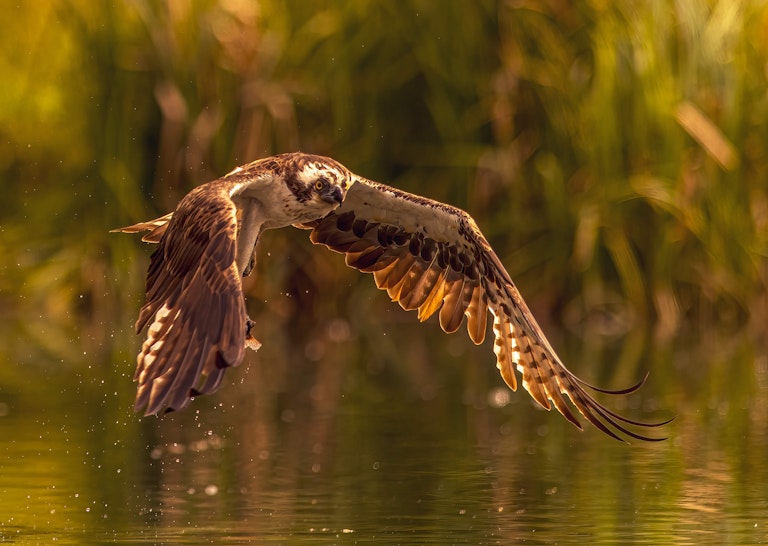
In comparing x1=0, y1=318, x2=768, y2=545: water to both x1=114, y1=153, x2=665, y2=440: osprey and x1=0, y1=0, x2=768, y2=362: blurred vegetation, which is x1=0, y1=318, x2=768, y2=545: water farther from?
x1=0, y1=0, x2=768, y2=362: blurred vegetation

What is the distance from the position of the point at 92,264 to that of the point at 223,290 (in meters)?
10.4

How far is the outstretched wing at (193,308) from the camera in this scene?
7.20 m

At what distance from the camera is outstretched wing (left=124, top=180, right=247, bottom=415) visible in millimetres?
7203

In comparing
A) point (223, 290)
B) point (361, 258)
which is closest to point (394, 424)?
point (361, 258)

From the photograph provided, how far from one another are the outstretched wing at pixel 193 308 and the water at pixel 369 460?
4.37 ft

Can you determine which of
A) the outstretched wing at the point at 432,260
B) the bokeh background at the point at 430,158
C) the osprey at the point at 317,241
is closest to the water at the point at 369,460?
the bokeh background at the point at 430,158

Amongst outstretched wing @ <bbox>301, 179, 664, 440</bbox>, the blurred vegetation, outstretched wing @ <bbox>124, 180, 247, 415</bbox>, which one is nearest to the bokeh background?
the blurred vegetation

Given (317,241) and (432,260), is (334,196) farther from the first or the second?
(432,260)

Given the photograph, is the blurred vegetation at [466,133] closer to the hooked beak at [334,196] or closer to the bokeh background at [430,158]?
the bokeh background at [430,158]

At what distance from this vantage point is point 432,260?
10500mm

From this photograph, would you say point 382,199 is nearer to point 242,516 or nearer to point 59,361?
point 242,516

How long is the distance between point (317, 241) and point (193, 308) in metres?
2.86

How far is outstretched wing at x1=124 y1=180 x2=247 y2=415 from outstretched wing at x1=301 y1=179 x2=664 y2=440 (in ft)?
5.16

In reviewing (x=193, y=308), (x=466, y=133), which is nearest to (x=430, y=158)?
(x=466, y=133)
